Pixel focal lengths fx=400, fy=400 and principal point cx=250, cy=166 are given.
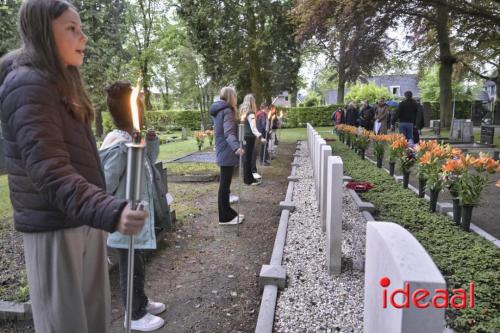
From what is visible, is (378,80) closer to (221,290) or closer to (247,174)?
(247,174)

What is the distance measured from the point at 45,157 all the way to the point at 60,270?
0.58m

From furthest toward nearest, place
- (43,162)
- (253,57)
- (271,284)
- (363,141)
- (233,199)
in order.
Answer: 1. (253,57)
2. (363,141)
3. (233,199)
4. (271,284)
5. (43,162)

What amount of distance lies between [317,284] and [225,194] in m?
2.59

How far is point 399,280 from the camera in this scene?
1.39 metres

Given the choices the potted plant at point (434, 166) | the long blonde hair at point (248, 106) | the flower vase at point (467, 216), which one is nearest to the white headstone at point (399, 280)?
the flower vase at point (467, 216)

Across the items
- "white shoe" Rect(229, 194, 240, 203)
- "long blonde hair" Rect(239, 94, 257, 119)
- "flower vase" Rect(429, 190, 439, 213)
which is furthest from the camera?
"long blonde hair" Rect(239, 94, 257, 119)

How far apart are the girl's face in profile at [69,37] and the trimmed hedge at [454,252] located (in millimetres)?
3344

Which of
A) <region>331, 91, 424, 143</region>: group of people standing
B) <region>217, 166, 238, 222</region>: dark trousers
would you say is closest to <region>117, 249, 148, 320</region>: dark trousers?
<region>217, 166, 238, 222</region>: dark trousers

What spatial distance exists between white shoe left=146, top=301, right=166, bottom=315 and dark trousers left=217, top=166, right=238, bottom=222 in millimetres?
2672

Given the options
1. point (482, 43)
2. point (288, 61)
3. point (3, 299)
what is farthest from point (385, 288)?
point (482, 43)

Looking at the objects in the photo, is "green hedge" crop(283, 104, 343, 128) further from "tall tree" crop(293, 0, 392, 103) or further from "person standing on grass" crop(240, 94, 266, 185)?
"person standing on grass" crop(240, 94, 266, 185)

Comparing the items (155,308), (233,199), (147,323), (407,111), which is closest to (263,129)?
(407,111)

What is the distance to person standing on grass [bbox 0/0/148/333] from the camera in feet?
5.14

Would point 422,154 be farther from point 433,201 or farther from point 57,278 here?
point 57,278
